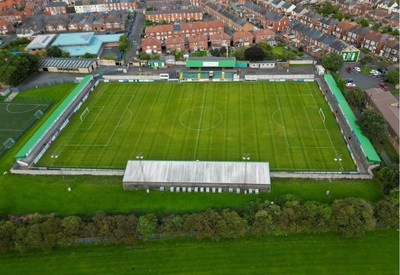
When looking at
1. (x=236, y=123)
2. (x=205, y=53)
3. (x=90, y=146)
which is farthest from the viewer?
(x=205, y=53)

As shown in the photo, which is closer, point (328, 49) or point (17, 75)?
point (17, 75)

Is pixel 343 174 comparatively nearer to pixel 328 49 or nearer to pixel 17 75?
pixel 328 49

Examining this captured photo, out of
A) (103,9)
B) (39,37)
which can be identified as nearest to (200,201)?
(39,37)

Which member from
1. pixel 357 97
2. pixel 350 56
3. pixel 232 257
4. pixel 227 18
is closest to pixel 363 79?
pixel 350 56

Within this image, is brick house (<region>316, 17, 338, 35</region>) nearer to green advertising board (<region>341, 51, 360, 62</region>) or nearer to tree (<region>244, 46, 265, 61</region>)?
green advertising board (<region>341, 51, 360, 62</region>)

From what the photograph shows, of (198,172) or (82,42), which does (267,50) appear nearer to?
(198,172)

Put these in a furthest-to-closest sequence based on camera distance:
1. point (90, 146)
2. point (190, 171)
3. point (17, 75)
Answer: point (17, 75)
point (90, 146)
point (190, 171)

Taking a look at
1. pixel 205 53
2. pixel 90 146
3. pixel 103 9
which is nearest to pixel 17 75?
pixel 90 146
